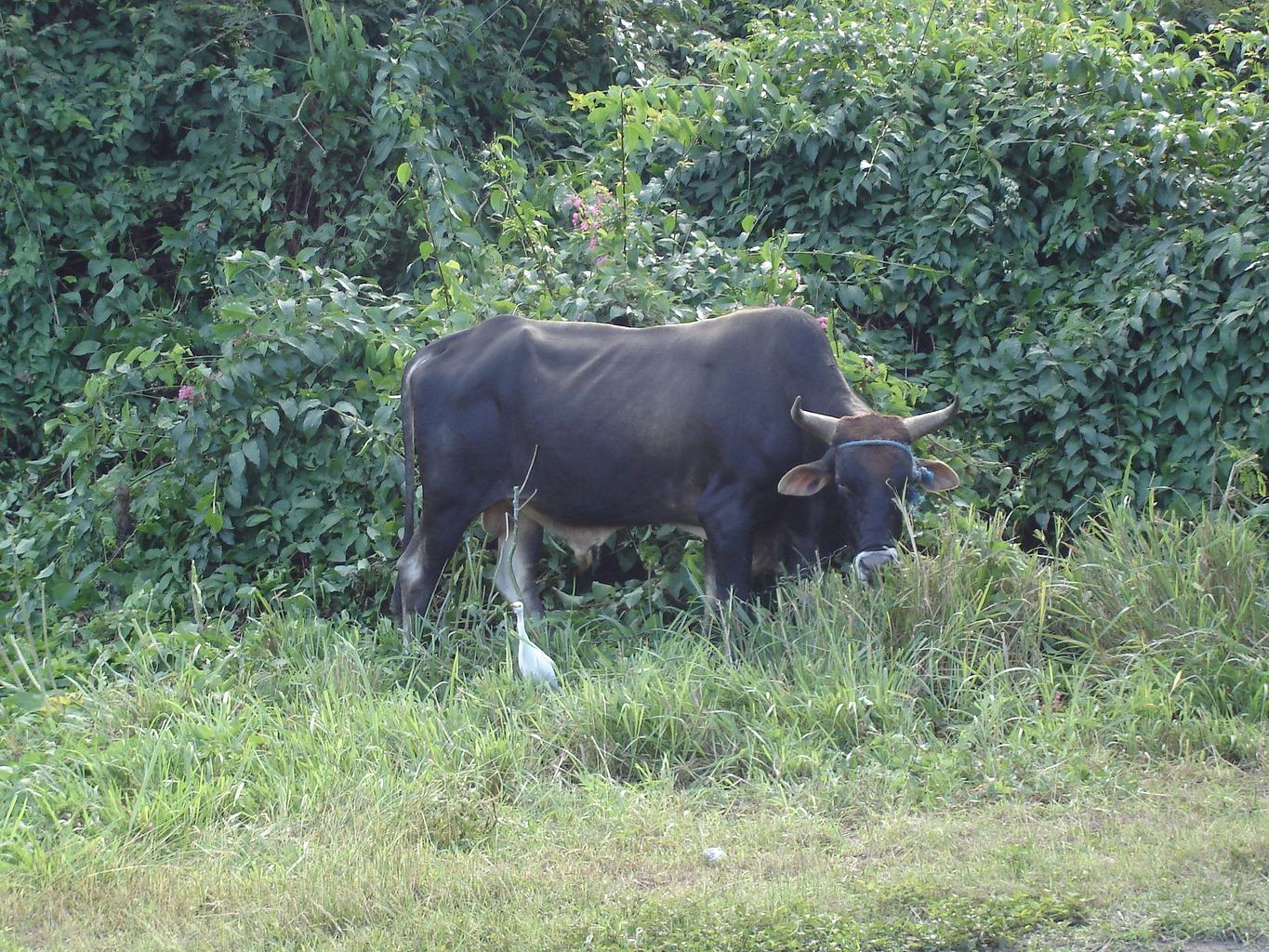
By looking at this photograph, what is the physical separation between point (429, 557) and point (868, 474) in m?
2.12

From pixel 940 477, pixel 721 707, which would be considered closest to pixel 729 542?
pixel 940 477

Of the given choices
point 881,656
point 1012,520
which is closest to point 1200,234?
point 1012,520

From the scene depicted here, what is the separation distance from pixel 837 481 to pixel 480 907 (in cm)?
279

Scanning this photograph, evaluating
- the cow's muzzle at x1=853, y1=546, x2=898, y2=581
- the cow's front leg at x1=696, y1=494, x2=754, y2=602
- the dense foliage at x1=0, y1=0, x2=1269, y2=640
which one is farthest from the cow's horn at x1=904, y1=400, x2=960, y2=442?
the dense foliage at x1=0, y1=0, x2=1269, y2=640

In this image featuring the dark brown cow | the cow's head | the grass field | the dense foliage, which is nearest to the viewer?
the grass field

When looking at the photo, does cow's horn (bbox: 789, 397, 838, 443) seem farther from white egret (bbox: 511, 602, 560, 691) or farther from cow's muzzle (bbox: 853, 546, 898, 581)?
white egret (bbox: 511, 602, 560, 691)

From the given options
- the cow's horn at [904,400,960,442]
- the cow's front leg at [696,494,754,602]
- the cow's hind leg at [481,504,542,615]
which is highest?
the cow's horn at [904,400,960,442]

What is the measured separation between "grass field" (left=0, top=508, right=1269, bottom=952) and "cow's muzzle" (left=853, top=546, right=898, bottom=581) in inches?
4.4

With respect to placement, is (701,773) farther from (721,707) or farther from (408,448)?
(408,448)

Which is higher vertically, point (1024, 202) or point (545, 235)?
point (1024, 202)

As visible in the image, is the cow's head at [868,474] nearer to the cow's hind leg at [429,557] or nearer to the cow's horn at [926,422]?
the cow's horn at [926,422]

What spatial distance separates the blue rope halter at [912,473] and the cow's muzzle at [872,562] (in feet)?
0.97

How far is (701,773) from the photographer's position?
16.7ft

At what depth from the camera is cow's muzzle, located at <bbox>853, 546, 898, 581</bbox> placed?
5957 mm
